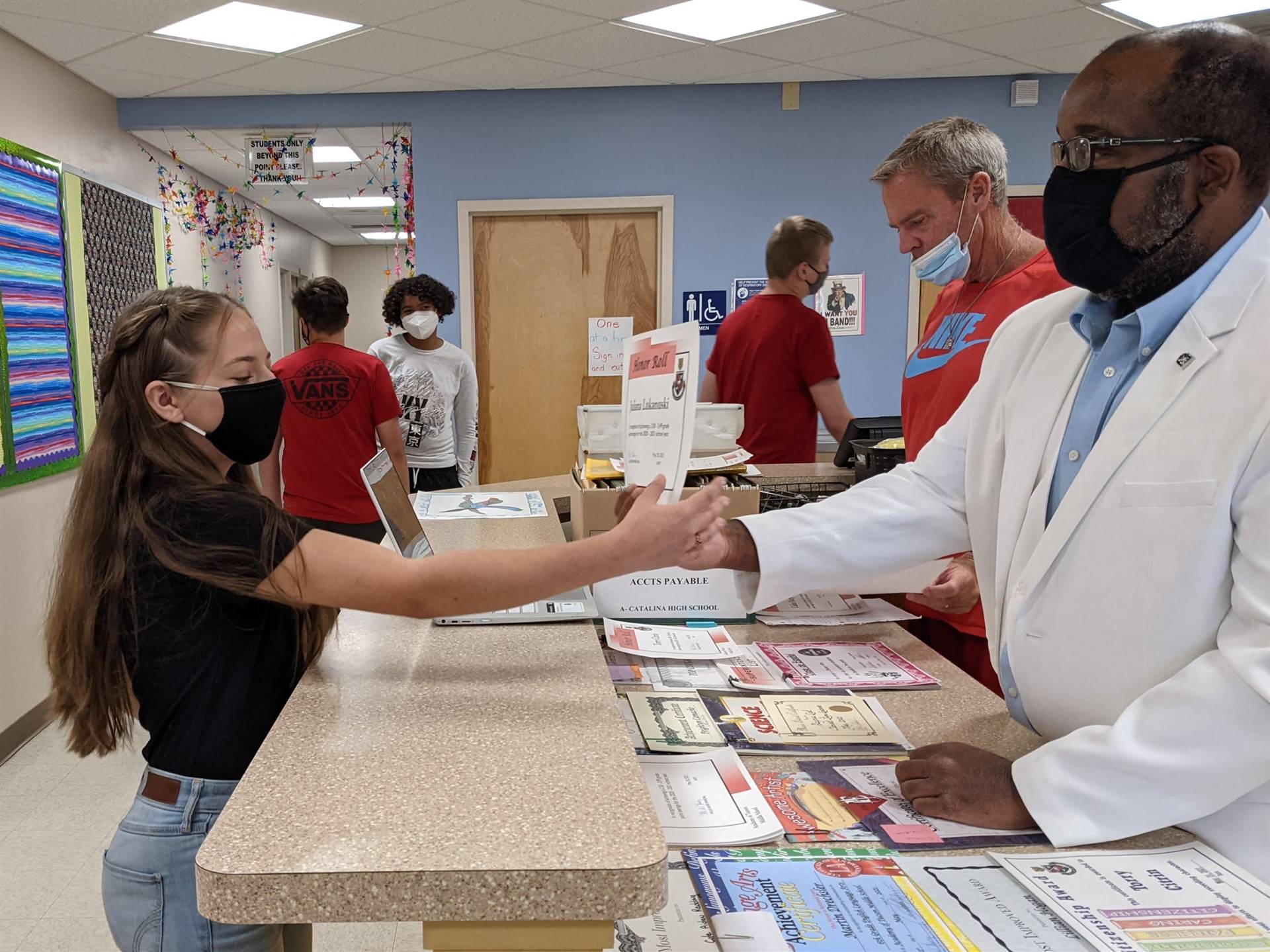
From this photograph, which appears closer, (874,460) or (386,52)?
(874,460)

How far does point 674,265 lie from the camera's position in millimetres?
4902

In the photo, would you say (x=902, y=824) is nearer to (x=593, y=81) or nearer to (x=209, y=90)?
(x=593, y=81)

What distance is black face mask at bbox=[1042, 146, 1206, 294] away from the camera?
1.06 m

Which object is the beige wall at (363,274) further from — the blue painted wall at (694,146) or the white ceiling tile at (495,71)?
the white ceiling tile at (495,71)

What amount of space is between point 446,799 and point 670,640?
0.83 metres

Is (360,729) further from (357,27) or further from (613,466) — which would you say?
(357,27)

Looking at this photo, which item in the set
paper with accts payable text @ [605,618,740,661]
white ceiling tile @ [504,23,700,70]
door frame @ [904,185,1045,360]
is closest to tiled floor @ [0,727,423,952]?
paper with accts payable text @ [605,618,740,661]

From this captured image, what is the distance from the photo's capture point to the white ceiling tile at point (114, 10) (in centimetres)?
337

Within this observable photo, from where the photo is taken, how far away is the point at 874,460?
2.38 m

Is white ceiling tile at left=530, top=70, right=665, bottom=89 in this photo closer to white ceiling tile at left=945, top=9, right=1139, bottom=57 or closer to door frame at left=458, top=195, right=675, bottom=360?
door frame at left=458, top=195, right=675, bottom=360

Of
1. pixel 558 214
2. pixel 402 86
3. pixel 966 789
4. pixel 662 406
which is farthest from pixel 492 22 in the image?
pixel 966 789

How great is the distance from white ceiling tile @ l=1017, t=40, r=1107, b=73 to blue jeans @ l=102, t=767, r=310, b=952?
4.60 metres

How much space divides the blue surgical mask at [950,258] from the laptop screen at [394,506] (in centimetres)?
122

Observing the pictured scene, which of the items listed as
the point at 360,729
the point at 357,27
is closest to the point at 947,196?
the point at 360,729
